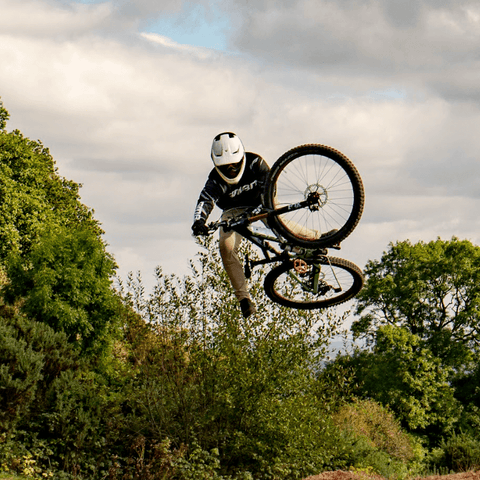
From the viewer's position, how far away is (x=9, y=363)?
17531 mm

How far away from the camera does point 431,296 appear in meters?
40.3

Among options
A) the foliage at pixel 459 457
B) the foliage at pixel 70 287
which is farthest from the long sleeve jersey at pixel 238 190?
the foliage at pixel 459 457

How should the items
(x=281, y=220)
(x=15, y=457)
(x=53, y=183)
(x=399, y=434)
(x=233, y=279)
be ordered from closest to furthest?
(x=281, y=220) < (x=233, y=279) < (x=15, y=457) < (x=399, y=434) < (x=53, y=183)

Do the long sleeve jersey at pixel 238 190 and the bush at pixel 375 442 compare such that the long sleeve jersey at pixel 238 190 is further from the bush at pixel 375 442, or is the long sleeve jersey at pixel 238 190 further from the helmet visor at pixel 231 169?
the bush at pixel 375 442

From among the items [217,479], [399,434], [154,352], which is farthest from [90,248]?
[399,434]

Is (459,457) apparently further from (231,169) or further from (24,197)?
(231,169)

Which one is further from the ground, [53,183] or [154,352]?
[53,183]

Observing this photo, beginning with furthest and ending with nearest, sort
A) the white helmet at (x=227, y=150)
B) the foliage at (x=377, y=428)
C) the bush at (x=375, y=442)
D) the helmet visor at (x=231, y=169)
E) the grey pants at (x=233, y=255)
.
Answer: the foliage at (x=377, y=428)
the bush at (x=375, y=442)
the grey pants at (x=233, y=255)
the helmet visor at (x=231, y=169)
the white helmet at (x=227, y=150)

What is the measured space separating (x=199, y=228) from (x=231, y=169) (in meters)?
0.72

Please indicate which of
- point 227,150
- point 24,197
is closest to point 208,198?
point 227,150

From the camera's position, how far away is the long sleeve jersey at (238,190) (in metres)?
7.70

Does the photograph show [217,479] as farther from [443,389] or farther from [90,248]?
[443,389]

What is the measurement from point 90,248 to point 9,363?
8.22m

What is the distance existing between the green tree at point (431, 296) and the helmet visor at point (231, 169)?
108 feet
